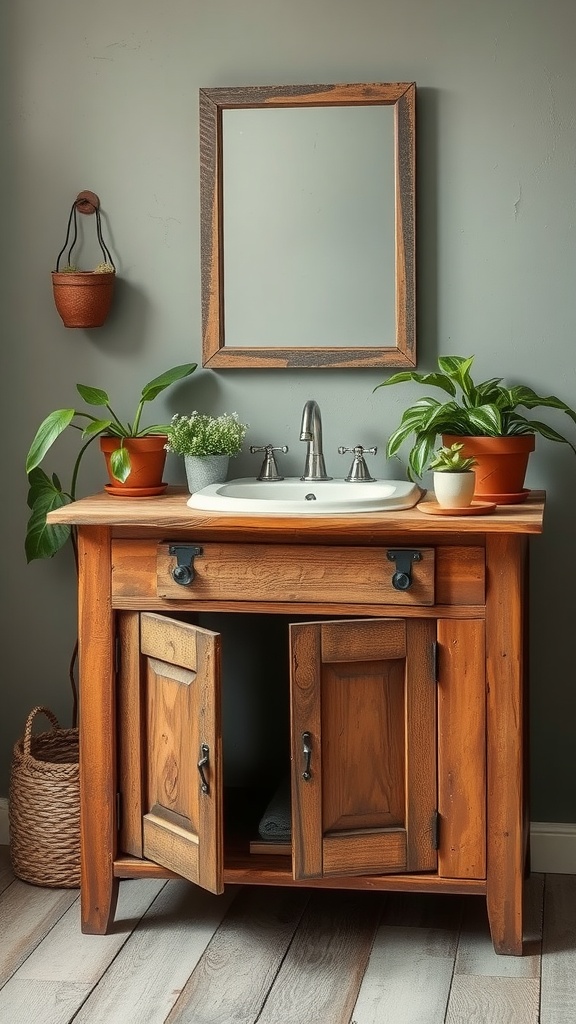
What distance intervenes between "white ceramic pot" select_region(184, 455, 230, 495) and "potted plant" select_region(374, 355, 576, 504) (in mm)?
394

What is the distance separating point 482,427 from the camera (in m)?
2.43

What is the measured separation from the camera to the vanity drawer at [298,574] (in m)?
2.25

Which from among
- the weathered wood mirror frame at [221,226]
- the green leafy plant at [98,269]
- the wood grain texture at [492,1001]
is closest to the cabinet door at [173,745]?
the wood grain texture at [492,1001]

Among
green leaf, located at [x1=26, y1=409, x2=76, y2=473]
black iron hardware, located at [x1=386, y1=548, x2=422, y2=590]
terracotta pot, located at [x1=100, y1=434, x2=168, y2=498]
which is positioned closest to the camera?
black iron hardware, located at [x1=386, y1=548, x2=422, y2=590]

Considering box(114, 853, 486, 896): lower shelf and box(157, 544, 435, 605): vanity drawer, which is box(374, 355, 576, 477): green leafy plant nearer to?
box(157, 544, 435, 605): vanity drawer

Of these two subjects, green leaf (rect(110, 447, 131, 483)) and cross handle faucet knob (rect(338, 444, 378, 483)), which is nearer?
green leaf (rect(110, 447, 131, 483))

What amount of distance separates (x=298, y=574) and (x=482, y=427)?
0.50 m

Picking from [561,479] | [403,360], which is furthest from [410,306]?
[561,479]

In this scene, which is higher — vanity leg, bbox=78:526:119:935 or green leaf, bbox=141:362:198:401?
green leaf, bbox=141:362:198:401

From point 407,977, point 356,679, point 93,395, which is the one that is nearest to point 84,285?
point 93,395

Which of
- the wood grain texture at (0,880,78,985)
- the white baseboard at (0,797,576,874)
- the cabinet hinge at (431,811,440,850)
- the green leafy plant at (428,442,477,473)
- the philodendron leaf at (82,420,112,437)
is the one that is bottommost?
the wood grain texture at (0,880,78,985)

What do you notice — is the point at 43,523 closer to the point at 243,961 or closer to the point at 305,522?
the point at 305,522

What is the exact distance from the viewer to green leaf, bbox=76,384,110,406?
2627 millimetres

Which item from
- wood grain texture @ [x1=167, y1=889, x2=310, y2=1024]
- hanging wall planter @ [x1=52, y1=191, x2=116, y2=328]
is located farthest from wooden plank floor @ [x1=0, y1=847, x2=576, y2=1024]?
hanging wall planter @ [x1=52, y1=191, x2=116, y2=328]
